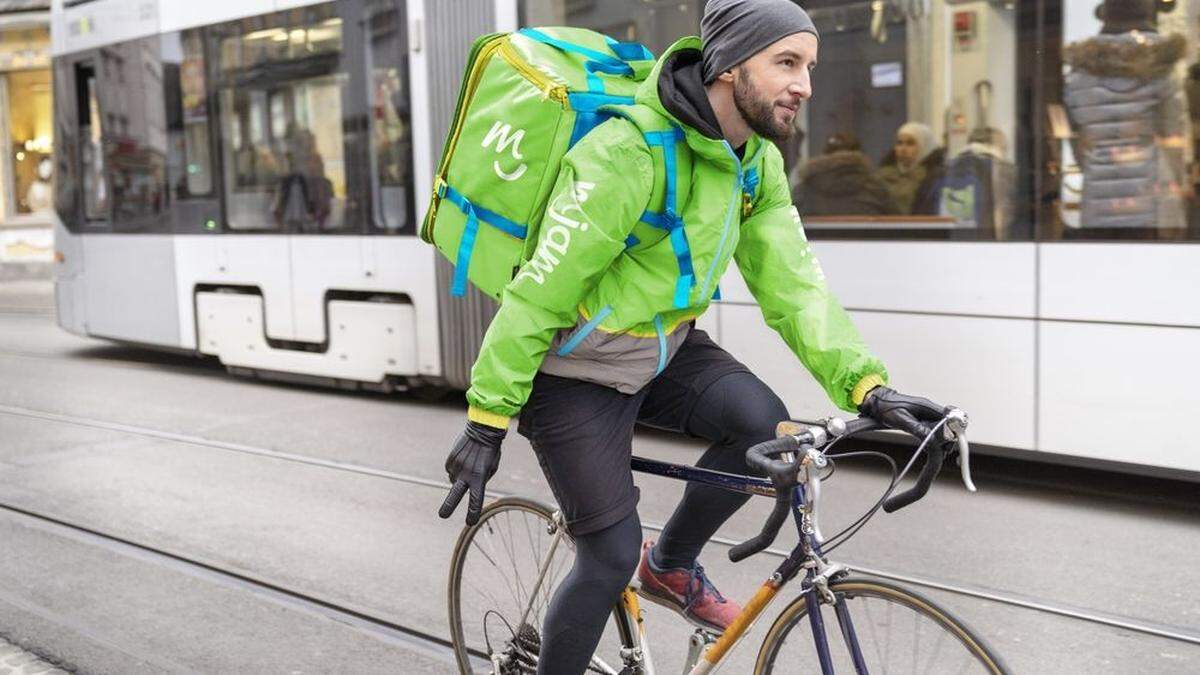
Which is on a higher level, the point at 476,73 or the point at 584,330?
the point at 476,73

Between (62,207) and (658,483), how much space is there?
7.95 meters

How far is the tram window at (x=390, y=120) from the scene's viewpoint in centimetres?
833

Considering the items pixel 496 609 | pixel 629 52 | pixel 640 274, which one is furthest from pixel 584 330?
pixel 496 609

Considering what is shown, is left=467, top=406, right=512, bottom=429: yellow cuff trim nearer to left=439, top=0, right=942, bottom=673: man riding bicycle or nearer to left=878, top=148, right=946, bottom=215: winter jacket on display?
left=439, top=0, right=942, bottom=673: man riding bicycle

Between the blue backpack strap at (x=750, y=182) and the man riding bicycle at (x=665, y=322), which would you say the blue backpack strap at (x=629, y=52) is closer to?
the man riding bicycle at (x=665, y=322)

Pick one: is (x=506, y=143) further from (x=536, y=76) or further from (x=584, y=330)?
(x=584, y=330)

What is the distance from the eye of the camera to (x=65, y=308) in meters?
11.9

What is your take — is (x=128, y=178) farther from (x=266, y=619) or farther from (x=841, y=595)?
(x=841, y=595)

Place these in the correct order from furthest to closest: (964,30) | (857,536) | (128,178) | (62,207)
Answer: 1. (62,207)
2. (128,178)
3. (964,30)
4. (857,536)

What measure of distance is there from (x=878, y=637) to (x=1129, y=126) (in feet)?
12.7

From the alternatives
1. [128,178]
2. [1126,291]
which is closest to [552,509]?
[1126,291]

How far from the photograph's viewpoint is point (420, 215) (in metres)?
8.40

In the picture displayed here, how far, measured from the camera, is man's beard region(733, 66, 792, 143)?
259cm

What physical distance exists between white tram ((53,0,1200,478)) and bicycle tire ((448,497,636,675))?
3254 mm
